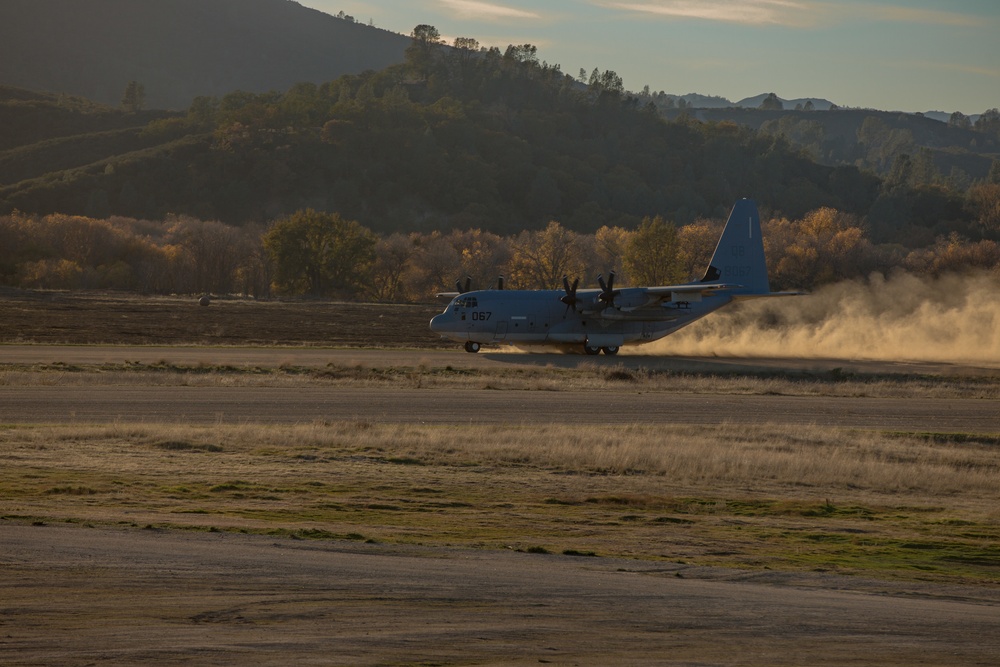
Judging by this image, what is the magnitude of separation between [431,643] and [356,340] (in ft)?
196

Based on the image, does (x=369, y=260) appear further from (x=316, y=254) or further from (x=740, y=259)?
(x=740, y=259)

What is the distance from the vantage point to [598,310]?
187ft

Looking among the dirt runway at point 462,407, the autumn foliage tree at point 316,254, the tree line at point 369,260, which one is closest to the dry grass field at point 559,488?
the dirt runway at point 462,407

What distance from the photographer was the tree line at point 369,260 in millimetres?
110688

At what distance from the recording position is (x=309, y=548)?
1484cm

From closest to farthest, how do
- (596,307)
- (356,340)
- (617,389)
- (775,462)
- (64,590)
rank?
(64,590) < (775,462) < (617,389) < (596,307) < (356,340)

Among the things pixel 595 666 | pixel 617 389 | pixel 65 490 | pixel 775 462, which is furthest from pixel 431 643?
pixel 617 389

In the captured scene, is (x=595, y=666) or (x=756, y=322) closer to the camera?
(x=595, y=666)

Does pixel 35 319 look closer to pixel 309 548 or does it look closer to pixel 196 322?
pixel 196 322

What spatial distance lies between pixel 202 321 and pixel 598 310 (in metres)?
34.6

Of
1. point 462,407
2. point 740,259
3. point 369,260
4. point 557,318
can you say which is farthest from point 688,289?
point 369,260

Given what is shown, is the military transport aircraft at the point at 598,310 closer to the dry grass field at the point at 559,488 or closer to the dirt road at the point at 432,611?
the dry grass field at the point at 559,488

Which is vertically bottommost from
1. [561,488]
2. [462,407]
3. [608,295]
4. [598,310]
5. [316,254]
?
[561,488]

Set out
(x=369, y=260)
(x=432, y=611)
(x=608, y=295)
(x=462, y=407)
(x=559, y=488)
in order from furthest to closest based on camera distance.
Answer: (x=369, y=260)
(x=608, y=295)
(x=462, y=407)
(x=559, y=488)
(x=432, y=611)
